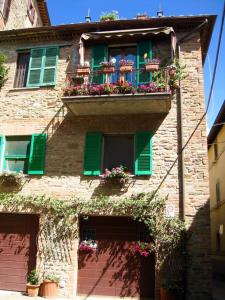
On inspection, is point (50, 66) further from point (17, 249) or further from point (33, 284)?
point (33, 284)

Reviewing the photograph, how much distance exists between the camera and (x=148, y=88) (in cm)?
1059

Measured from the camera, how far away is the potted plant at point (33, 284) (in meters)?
10.2

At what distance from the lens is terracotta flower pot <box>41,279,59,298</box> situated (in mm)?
10086

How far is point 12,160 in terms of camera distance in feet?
39.2

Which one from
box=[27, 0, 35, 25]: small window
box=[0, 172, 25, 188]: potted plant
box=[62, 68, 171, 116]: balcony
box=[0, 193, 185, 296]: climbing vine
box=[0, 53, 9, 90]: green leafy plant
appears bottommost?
box=[0, 193, 185, 296]: climbing vine

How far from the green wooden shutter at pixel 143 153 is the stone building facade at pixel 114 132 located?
0.18 m

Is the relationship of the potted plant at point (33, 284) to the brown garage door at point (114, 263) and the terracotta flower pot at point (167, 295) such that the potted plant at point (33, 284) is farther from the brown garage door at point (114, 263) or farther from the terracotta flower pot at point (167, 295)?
the terracotta flower pot at point (167, 295)

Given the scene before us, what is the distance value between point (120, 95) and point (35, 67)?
4.14 m

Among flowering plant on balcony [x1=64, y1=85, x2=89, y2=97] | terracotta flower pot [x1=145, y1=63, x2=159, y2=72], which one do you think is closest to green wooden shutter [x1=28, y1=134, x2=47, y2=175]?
flowering plant on balcony [x1=64, y1=85, x2=89, y2=97]

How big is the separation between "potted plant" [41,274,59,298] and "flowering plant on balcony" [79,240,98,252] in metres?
1.23

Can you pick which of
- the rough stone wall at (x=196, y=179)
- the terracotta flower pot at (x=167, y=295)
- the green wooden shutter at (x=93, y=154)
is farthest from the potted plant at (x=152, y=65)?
the terracotta flower pot at (x=167, y=295)

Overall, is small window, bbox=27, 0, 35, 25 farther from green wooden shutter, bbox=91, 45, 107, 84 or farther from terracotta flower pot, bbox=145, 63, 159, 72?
terracotta flower pot, bbox=145, 63, 159, 72

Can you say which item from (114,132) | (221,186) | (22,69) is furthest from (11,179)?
(221,186)

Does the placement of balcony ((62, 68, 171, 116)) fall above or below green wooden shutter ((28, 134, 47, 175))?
above
